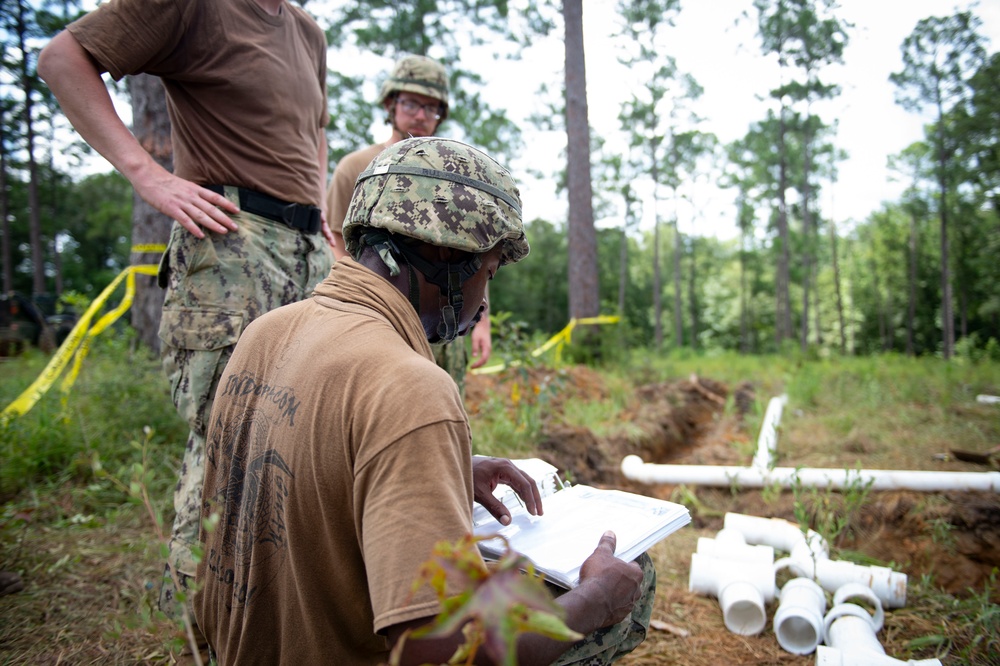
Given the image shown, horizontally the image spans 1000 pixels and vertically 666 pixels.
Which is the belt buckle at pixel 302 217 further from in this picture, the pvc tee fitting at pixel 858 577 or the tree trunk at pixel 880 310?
the tree trunk at pixel 880 310

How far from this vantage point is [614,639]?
145cm

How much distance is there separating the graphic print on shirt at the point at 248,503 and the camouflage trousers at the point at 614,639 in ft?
2.28

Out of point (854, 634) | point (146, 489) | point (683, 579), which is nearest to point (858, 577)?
point (854, 634)

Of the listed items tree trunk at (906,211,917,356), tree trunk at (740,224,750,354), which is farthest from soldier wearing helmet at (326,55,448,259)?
tree trunk at (740,224,750,354)

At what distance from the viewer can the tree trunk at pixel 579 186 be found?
395 inches

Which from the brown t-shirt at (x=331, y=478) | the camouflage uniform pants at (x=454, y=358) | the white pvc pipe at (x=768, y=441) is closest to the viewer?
the brown t-shirt at (x=331, y=478)

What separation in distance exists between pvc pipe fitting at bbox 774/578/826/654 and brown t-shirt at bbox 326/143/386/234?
278 centimetres

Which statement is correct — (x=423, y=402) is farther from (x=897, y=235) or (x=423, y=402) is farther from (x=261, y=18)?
(x=897, y=235)

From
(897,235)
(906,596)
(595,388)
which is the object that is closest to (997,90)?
(595,388)

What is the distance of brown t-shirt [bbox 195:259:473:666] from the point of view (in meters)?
0.98

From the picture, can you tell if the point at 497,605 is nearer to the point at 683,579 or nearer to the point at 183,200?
the point at 183,200

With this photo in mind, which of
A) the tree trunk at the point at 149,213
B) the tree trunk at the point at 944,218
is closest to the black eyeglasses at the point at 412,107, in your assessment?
the tree trunk at the point at 149,213

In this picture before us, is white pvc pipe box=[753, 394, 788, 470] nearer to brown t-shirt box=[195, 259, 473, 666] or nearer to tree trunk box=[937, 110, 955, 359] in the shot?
brown t-shirt box=[195, 259, 473, 666]

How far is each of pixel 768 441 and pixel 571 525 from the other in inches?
147
